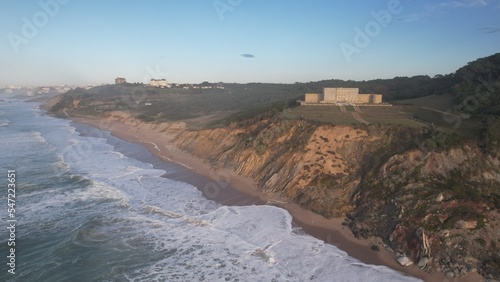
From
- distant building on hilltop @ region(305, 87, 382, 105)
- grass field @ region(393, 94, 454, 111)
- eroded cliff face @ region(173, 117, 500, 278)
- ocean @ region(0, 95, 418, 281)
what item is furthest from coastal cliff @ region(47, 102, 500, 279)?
grass field @ region(393, 94, 454, 111)

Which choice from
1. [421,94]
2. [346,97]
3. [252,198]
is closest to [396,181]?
[252,198]

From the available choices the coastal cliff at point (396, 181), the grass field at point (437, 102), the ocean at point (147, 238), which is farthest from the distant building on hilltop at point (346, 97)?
the ocean at point (147, 238)

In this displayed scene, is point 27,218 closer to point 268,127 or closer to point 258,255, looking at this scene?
point 258,255

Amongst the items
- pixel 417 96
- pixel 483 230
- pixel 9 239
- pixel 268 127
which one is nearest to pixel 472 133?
pixel 483 230

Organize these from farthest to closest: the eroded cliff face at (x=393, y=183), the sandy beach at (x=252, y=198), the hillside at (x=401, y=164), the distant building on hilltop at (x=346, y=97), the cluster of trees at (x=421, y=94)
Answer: the distant building on hilltop at (x=346, y=97), the cluster of trees at (x=421, y=94), the sandy beach at (x=252, y=198), the hillside at (x=401, y=164), the eroded cliff face at (x=393, y=183)

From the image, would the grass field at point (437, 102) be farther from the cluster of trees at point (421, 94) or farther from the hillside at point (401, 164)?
the cluster of trees at point (421, 94)
